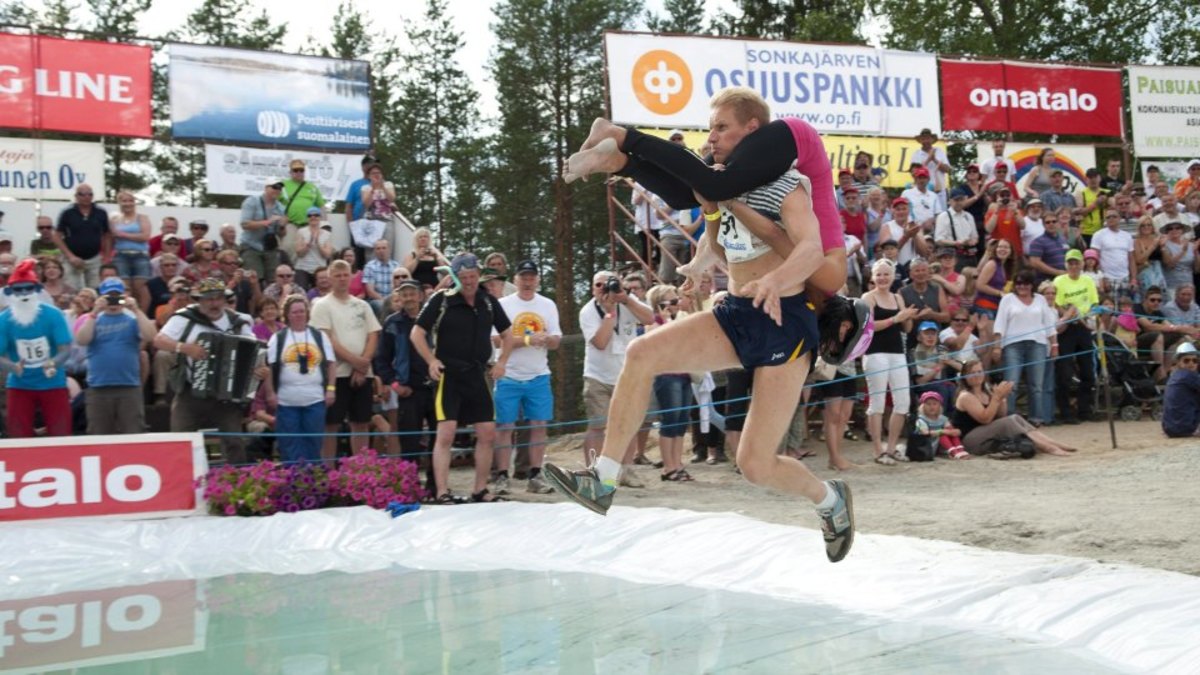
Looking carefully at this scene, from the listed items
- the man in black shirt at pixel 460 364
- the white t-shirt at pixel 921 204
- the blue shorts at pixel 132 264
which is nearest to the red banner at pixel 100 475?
the man in black shirt at pixel 460 364

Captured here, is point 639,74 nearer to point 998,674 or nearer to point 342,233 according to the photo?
point 342,233

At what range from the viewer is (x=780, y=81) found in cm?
1541

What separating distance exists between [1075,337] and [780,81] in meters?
5.11

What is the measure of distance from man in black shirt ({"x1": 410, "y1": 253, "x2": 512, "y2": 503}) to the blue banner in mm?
5811

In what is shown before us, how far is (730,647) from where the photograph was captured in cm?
542

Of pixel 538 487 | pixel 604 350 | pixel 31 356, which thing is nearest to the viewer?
pixel 31 356

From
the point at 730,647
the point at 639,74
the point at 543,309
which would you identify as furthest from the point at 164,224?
the point at 730,647

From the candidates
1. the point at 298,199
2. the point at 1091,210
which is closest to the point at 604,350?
the point at 298,199

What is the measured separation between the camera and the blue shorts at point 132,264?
37.2 ft

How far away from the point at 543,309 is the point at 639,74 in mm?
5166

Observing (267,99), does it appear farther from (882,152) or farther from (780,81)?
(882,152)

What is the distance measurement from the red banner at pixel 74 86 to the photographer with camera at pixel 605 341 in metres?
6.44

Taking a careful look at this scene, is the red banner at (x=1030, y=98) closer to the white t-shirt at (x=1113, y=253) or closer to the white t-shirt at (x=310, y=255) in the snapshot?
the white t-shirt at (x=1113, y=253)

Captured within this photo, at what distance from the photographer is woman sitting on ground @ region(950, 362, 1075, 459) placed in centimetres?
1095
